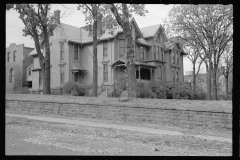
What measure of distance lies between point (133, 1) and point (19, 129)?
9.17 metres

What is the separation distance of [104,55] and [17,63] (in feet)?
59.2

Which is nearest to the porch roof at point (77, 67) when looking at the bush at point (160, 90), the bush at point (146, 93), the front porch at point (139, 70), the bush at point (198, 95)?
the front porch at point (139, 70)

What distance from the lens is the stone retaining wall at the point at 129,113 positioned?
10.4 meters

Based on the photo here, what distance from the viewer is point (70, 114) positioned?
14633 mm

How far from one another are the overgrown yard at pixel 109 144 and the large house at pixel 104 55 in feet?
63.8

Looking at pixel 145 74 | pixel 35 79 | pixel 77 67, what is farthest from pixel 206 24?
pixel 35 79

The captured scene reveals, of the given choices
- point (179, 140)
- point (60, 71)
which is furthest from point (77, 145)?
point (60, 71)

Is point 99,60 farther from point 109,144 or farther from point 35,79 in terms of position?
point 109,144

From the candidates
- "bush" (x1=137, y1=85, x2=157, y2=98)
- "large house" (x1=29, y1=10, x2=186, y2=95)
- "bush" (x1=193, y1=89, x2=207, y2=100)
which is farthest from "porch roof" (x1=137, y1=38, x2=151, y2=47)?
"bush" (x1=137, y1=85, x2=157, y2=98)

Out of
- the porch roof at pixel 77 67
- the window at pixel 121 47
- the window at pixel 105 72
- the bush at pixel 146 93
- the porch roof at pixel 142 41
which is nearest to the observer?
the bush at pixel 146 93

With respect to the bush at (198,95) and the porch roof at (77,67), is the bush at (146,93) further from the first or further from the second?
the porch roof at (77,67)

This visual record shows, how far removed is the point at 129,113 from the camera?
41.8ft

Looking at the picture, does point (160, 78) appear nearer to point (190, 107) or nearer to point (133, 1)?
point (190, 107)

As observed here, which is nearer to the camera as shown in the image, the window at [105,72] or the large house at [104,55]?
the large house at [104,55]
